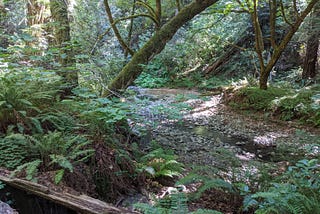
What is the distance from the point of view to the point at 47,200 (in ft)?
8.52

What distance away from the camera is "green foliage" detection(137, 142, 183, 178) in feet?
11.9

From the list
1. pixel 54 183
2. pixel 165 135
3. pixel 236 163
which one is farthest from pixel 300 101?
pixel 54 183

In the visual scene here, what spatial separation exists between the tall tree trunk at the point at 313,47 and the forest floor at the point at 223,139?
401 cm

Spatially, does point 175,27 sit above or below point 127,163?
above

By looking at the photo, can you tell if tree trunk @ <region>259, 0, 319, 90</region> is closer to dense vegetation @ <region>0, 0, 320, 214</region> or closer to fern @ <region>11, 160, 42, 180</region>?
dense vegetation @ <region>0, 0, 320, 214</region>

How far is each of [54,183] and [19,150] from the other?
68cm

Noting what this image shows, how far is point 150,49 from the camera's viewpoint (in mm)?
5199

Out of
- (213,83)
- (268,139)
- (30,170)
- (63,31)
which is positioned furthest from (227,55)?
(30,170)

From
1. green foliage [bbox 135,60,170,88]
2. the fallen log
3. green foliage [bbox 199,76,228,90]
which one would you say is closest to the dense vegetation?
the fallen log

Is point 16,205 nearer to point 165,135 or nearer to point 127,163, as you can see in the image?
point 127,163

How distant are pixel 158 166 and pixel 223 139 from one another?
106 inches

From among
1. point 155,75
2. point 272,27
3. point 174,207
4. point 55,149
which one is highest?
point 272,27

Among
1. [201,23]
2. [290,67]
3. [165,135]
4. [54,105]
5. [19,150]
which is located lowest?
[165,135]

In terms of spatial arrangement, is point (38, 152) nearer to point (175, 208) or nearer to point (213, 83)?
point (175, 208)
